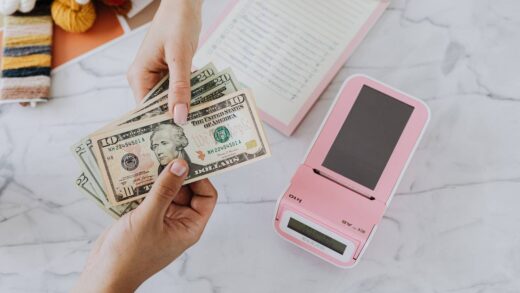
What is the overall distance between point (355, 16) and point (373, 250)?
0.44 m

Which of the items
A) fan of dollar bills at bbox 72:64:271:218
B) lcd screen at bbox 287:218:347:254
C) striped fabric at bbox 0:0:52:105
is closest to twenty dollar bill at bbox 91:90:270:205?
fan of dollar bills at bbox 72:64:271:218

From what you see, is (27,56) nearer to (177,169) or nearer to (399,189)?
(177,169)

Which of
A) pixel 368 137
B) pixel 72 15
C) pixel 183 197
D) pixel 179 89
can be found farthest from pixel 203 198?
pixel 72 15

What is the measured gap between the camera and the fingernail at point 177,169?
703 mm

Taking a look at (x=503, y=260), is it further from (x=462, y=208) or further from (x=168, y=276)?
(x=168, y=276)

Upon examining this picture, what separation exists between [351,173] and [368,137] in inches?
2.6

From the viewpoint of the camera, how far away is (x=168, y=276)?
0.88 metres

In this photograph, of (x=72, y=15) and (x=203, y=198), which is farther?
(x=72, y=15)

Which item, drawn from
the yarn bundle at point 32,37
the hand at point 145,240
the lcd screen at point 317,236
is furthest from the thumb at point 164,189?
the yarn bundle at point 32,37

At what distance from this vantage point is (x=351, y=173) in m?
0.81

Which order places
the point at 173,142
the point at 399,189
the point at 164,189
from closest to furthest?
the point at 164,189
the point at 173,142
the point at 399,189

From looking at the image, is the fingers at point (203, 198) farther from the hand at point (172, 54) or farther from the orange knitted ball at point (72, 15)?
the orange knitted ball at point (72, 15)

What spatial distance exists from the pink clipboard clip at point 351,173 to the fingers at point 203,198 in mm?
107

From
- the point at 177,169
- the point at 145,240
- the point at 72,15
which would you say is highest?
the point at 72,15
